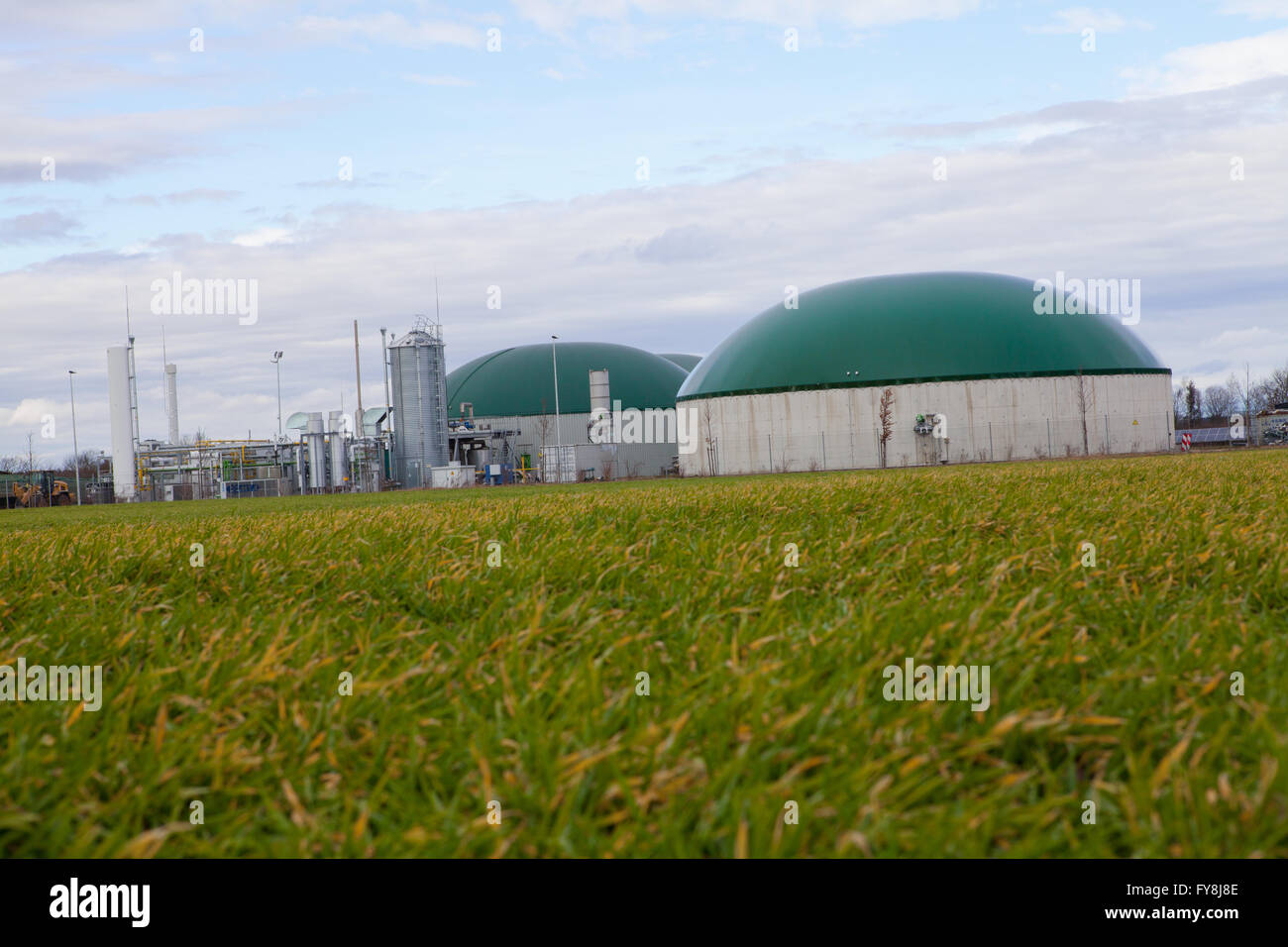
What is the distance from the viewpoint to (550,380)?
71.2m

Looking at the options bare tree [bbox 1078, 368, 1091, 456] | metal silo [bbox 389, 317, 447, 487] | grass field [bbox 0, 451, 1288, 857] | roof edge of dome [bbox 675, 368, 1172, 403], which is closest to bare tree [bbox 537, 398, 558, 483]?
metal silo [bbox 389, 317, 447, 487]

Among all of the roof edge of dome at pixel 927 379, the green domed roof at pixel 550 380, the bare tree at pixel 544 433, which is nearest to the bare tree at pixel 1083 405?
the roof edge of dome at pixel 927 379

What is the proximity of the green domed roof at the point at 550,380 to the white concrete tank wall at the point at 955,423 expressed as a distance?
20100 mm

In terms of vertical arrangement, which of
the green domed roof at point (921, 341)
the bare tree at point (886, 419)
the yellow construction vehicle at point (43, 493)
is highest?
the green domed roof at point (921, 341)

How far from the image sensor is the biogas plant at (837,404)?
1941 inches

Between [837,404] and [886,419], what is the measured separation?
250 cm

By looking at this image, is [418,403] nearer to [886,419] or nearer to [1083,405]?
[886,419]

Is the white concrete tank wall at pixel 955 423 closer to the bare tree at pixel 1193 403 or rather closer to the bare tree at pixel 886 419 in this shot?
the bare tree at pixel 886 419

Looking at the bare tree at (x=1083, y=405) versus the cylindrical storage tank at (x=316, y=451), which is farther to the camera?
the cylindrical storage tank at (x=316, y=451)

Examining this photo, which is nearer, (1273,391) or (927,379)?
(927,379)

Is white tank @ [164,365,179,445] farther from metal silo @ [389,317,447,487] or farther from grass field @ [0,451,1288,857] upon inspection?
grass field @ [0,451,1288,857]

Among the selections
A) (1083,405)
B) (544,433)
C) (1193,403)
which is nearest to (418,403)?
(544,433)
